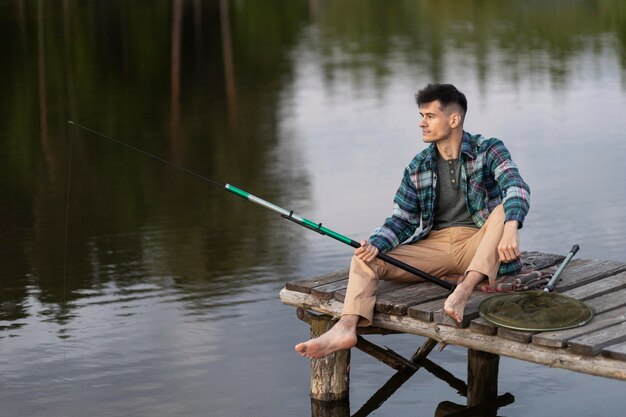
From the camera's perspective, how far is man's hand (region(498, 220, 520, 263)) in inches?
270

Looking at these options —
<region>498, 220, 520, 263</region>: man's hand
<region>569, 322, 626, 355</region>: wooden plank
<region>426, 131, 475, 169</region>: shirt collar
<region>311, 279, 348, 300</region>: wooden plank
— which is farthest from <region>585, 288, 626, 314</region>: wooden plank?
<region>311, 279, 348, 300</region>: wooden plank

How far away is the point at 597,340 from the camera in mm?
6234

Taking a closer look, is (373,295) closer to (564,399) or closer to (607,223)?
(564,399)

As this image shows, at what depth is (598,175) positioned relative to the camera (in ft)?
46.9

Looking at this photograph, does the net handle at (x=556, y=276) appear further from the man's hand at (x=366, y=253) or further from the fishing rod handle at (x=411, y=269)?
the man's hand at (x=366, y=253)

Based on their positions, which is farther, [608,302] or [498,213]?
[498,213]

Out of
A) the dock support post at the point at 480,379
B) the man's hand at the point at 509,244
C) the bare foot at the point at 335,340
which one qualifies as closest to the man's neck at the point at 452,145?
the man's hand at the point at 509,244

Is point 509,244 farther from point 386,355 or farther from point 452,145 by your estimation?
point 386,355

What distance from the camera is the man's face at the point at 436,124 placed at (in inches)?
288

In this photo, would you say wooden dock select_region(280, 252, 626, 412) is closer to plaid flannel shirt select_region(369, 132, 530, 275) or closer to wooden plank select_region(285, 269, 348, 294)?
wooden plank select_region(285, 269, 348, 294)

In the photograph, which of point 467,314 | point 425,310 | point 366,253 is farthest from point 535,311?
point 366,253

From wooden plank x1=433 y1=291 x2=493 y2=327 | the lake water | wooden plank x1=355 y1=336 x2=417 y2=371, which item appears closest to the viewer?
wooden plank x1=433 y1=291 x2=493 y2=327

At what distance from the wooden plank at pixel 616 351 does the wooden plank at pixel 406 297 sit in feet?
3.71

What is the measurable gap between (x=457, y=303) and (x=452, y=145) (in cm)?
104
